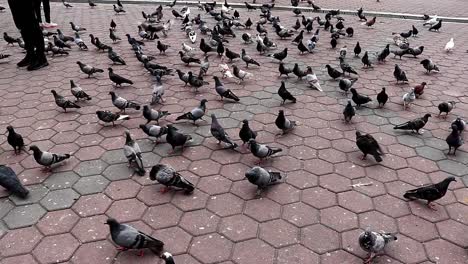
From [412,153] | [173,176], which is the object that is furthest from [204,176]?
[412,153]

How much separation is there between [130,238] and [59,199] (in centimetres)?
148

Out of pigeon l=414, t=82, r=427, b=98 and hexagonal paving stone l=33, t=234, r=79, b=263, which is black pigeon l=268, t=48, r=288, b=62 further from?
hexagonal paving stone l=33, t=234, r=79, b=263

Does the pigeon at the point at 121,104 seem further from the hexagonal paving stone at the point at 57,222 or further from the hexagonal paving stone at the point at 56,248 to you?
the hexagonal paving stone at the point at 56,248

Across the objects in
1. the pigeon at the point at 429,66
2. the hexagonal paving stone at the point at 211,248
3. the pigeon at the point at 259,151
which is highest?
the pigeon at the point at 429,66

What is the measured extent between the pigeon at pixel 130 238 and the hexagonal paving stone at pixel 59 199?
1080mm

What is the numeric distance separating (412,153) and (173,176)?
3770 millimetres

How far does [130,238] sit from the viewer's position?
367 cm

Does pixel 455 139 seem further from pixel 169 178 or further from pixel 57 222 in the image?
pixel 57 222

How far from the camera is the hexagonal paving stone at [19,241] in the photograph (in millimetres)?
3807

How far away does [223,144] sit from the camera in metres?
6.01

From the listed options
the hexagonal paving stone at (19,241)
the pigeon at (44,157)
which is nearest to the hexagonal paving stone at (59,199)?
the hexagonal paving stone at (19,241)

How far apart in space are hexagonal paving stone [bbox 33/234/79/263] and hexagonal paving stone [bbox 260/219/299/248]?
6.67ft

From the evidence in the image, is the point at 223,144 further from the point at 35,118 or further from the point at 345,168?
the point at 35,118

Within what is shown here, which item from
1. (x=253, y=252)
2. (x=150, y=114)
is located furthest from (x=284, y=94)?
(x=253, y=252)
